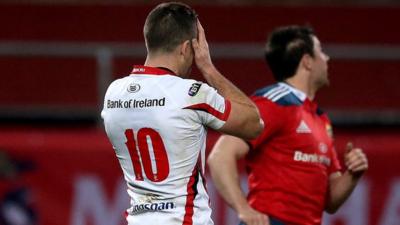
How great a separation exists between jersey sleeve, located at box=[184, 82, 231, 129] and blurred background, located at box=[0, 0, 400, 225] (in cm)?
394

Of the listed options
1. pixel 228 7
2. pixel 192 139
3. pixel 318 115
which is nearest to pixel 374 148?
pixel 318 115

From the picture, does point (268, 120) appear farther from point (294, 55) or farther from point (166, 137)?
point (166, 137)

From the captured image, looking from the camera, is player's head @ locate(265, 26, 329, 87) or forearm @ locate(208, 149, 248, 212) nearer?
forearm @ locate(208, 149, 248, 212)

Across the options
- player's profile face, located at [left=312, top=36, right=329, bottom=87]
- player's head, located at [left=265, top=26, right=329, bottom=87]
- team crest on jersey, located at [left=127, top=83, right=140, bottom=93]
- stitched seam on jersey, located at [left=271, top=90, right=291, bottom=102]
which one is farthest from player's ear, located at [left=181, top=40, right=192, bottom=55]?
player's profile face, located at [left=312, top=36, right=329, bottom=87]

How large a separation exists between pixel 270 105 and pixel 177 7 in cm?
160

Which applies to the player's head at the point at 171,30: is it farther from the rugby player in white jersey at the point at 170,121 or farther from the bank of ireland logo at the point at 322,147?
the bank of ireland logo at the point at 322,147

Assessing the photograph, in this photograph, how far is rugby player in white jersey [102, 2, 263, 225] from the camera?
16.9 feet

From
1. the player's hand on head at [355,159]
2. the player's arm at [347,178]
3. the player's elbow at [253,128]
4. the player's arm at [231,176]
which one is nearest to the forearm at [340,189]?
the player's arm at [347,178]

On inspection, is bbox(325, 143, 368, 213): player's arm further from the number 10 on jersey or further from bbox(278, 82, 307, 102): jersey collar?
the number 10 on jersey

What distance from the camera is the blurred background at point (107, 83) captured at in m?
9.11

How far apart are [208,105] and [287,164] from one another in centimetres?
158

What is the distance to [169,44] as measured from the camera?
17.0ft

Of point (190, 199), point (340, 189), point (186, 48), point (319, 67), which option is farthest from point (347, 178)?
point (186, 48)

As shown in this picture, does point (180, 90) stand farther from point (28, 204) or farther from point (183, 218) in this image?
point (28, 204)
